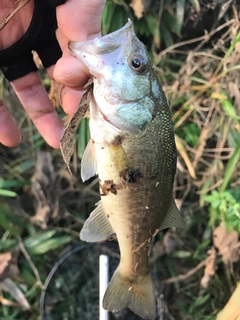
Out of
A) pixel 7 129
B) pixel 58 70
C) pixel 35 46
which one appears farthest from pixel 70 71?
pixel 7 129

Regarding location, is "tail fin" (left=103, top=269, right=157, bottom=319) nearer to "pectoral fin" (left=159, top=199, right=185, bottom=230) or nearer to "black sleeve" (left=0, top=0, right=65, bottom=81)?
"pectoral fin" (left=159, top=199, right=185, bottom=230)

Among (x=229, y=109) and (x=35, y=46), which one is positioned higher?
(x=35, y=46)

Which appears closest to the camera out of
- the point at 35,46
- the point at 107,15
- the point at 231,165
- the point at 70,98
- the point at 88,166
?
the point at 88,166

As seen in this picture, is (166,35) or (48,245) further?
(166,35)

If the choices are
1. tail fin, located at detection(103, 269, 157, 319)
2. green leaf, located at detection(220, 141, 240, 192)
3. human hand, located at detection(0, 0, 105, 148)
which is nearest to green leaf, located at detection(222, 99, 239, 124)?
green leaf, located at detection(220, 141, 240, 192)

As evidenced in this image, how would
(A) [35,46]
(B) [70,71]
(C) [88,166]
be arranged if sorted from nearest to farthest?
(B) [70,71]
(C) [88,166]
(A) [35,46]

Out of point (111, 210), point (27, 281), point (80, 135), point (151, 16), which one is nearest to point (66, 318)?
point (27, 281)

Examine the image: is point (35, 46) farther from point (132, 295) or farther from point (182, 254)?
point (182, 254)

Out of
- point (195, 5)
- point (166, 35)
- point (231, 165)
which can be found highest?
point (195, 5)
